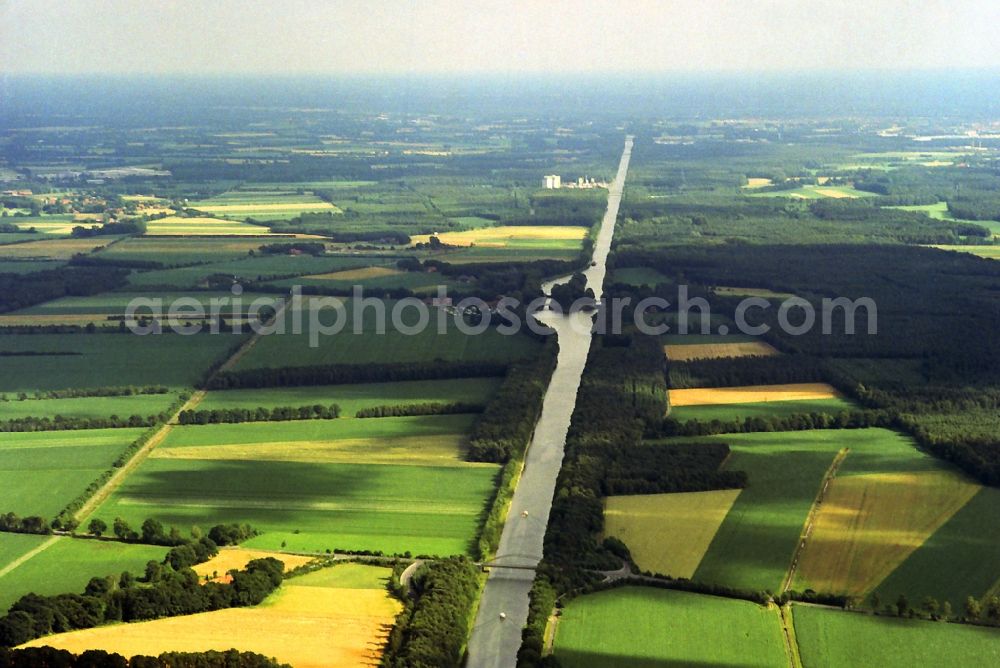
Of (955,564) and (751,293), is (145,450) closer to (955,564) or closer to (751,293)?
(955,564)

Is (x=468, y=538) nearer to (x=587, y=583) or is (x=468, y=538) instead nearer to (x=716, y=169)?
(x=587, y=583)

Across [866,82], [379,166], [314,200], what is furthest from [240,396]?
[866,82]

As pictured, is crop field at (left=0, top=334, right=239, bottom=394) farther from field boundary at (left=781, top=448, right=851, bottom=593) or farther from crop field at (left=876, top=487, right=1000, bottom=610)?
crop field at (left=876, top=487, right=1000, bottom=610)

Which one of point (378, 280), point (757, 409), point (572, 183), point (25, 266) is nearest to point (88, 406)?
point (757, 409)

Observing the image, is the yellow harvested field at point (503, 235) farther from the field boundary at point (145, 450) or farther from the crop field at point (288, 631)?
the crop field at point (288, 631)

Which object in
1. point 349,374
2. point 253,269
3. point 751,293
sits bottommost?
point 349,374

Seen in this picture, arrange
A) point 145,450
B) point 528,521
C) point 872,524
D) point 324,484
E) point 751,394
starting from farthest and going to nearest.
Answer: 1. point 751,394
2. point 145,450
3. point 324,484
4. point 528,521
5. point 872,524

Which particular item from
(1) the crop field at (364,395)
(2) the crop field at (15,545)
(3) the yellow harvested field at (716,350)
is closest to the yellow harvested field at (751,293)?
(3) the yellow harvested field at (716,350)
